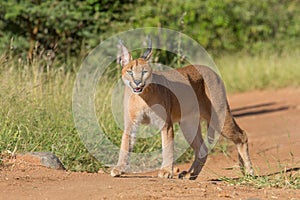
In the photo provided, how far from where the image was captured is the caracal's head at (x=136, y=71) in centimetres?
698

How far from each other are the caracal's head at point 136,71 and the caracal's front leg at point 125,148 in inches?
16.2

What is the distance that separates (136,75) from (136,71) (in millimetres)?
37

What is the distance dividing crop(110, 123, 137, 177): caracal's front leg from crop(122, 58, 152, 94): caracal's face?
0.41 m

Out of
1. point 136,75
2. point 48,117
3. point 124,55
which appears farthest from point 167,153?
point 48,117

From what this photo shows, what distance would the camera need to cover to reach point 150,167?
881cm

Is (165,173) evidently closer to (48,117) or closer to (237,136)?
(237,136)

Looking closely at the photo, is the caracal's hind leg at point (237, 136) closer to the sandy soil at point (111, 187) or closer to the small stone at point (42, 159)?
the sandy soil at point (111, 187)

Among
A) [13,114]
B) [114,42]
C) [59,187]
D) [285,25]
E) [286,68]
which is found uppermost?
[285,25]

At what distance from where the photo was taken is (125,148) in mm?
7051

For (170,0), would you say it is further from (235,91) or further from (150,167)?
(150,167)

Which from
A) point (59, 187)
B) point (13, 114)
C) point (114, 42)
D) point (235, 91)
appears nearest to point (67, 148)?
point (13, 114)

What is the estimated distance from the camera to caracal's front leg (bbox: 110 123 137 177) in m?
6.82

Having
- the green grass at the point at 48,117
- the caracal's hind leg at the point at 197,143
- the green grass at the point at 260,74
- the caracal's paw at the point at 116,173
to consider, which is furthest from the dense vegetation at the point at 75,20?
the caracal's paw at the point at 116,173

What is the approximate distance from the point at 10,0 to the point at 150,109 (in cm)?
491
